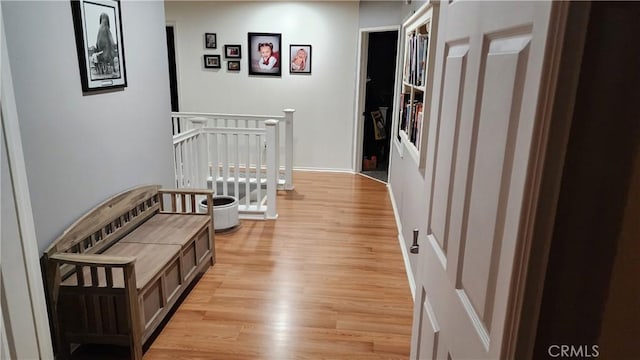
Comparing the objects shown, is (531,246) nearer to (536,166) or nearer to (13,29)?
(536,166)

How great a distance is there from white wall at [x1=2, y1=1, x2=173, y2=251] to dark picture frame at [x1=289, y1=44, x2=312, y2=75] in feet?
9.52

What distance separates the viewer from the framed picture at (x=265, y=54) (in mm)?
5809

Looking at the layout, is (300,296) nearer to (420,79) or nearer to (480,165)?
(420,79)

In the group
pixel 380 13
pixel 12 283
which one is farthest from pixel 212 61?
pixel 12 283

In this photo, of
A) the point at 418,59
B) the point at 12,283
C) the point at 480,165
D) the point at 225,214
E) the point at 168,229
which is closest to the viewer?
the point at 480,165

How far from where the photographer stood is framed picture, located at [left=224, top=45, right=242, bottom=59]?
588 cm

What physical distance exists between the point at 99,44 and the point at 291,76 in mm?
3750

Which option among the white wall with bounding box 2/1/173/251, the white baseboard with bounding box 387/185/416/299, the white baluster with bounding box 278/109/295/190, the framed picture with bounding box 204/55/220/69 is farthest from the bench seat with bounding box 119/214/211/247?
the framed picture with bounding box 204/55/220/69

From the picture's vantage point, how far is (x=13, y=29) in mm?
1722

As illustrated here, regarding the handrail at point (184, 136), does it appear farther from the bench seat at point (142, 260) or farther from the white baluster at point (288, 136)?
the bench seat at point (142, 260)

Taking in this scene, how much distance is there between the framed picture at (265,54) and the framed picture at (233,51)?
0.51 feet

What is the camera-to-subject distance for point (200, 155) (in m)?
4.26

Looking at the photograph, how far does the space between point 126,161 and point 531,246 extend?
102 inches

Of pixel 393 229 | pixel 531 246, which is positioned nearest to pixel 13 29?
pixel 531 246
